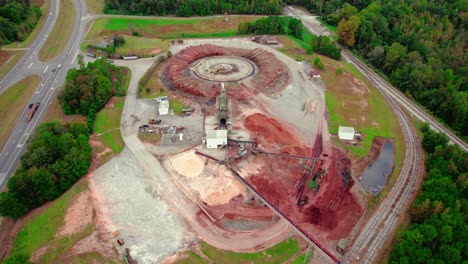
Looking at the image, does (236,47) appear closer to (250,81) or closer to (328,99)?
(250,81)

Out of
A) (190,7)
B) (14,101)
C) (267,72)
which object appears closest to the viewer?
(14,101)

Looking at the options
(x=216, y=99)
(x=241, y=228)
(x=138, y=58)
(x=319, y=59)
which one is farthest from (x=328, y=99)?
(x=138, y=58)

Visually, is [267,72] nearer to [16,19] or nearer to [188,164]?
[188,164]

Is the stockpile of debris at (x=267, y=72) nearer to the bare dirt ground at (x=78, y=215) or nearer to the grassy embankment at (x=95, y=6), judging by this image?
the bare dirt ground at (x=78, y=215)

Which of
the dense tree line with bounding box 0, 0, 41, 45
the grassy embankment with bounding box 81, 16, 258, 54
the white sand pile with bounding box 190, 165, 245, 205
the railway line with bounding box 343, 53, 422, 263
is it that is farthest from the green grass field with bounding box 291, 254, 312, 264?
the dense tree line with bounding box 0, 0, 41, 45

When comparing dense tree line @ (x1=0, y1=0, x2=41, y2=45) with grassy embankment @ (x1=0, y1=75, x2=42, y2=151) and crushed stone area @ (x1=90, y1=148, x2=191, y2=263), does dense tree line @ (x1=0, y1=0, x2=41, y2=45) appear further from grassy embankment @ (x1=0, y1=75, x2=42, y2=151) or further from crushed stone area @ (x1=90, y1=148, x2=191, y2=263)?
crushed stone area @ (x1=90, y1=148, x2=191, y2=263)

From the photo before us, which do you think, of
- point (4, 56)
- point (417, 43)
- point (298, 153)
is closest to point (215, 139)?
point (298, 153)
